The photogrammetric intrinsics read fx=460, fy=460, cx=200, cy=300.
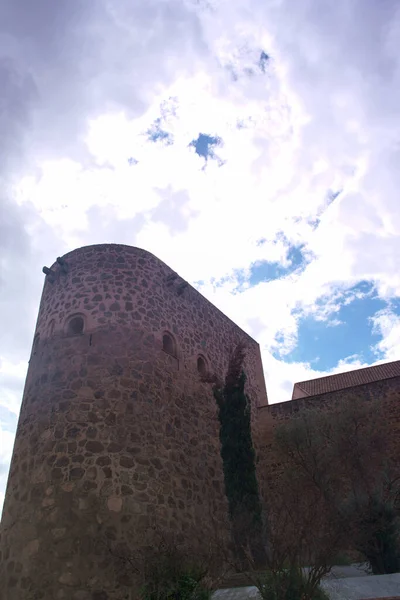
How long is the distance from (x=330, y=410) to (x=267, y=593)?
840 centimetres

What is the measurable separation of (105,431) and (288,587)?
4.30 meters

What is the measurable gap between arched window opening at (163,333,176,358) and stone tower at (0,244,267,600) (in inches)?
1.0

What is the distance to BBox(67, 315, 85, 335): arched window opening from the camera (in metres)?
10.2

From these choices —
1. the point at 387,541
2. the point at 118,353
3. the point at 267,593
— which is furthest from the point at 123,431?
the point at 387,541

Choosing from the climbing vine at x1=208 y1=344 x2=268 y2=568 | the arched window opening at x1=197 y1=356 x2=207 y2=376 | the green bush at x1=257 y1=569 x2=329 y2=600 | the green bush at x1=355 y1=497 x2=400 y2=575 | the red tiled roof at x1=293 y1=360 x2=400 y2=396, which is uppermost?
the red tiled roof at x1=293 y1=360 x2=400 y2=396

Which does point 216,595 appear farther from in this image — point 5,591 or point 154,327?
point 154,327

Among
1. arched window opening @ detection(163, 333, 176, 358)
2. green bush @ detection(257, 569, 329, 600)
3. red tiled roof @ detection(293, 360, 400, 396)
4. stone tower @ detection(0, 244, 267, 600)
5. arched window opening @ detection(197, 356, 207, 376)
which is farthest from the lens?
red tiled roof @ detection(293, 360, 400, 396)

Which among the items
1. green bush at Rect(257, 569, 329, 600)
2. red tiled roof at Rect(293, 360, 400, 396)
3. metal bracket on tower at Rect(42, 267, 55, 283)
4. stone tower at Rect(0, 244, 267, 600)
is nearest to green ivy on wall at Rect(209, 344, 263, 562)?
stone tower at Rect(0, 244, 267, 600)

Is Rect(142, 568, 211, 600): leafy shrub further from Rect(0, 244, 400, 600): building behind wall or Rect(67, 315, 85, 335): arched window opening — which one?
Rect(67, 315, 85, 335): arched window opening

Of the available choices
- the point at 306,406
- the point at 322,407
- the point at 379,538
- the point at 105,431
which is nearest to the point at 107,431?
the point at 105,431

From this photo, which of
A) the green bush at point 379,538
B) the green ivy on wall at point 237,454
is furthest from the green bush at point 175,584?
the green bush at point 379,538

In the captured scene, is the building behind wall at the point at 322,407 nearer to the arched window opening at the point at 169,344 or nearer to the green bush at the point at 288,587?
the arched window opening at the point at 169,344

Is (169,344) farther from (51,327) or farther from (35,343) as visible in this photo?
(35,343)

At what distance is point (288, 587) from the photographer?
241 inches
